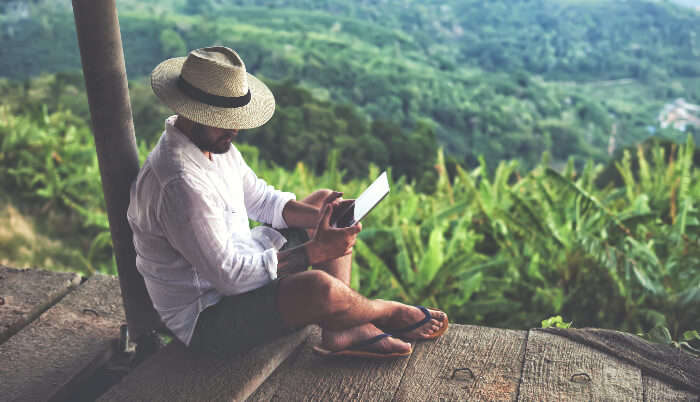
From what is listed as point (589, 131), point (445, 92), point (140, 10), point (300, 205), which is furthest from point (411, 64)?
point (300, 205)

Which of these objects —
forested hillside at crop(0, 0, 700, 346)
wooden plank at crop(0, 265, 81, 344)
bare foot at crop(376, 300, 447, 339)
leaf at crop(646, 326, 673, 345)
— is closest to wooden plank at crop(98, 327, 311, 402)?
bare foot at crop(376, 300, 447, 339)

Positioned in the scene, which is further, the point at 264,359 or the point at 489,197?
the point at 489,197

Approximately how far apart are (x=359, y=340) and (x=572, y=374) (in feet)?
2.29

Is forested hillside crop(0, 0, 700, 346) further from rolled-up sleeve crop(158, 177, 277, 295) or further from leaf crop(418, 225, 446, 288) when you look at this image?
rolled-up sleeve crop(158, 177, 277, 295)

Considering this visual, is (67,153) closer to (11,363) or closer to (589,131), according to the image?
(11,363)

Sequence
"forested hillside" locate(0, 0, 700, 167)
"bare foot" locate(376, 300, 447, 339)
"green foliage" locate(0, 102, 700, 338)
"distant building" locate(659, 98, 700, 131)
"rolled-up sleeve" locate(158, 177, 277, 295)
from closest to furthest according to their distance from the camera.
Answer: "rolled-up sleeve" locate(158, 177, 277, 295), "bare foot" locate(376, 300, 447, 339), "green foliage" locate(0, 102, 700, 338), "distant building" locate(659, 98, 700, 131), "forested hillside" locate(0, 0, 700, 167)

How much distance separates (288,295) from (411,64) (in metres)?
32.0

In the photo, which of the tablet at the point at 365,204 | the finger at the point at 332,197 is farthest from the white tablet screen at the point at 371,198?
the finger at the point at 332,197

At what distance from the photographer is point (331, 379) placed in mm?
1878

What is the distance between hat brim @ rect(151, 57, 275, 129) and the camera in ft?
5.49

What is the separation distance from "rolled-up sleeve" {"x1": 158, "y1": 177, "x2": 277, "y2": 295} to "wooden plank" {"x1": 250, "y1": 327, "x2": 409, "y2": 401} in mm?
344

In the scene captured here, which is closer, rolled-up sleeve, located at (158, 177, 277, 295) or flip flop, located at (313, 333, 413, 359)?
rolled-up sleeve, located at (158, 177, 277, 295)

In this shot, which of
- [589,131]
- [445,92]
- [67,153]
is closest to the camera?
[67,153]

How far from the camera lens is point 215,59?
1.71m
